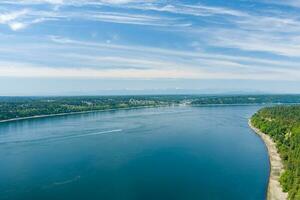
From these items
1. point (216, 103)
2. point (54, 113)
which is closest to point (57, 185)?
point (54, 113)

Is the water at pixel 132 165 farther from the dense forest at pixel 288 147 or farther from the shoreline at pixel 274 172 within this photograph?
the dense forest at pixel 288 147

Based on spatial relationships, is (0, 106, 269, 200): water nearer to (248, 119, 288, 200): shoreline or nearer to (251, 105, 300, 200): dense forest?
(248, 119, 288, 200): shoreline

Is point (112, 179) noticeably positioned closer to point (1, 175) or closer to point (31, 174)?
point (31, 174)

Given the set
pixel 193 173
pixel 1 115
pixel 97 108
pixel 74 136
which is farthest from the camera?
pixel 97 108

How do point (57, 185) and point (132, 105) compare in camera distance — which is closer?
point (57, 185)

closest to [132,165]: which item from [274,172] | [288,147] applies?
[274,172]

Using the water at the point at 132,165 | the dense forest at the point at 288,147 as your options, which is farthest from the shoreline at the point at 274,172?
the water at the point at 132,165

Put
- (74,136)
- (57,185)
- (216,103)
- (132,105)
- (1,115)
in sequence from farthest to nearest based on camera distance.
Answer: (216,103) < (132,105) < (1,115) < (74,136) < (57,185)
